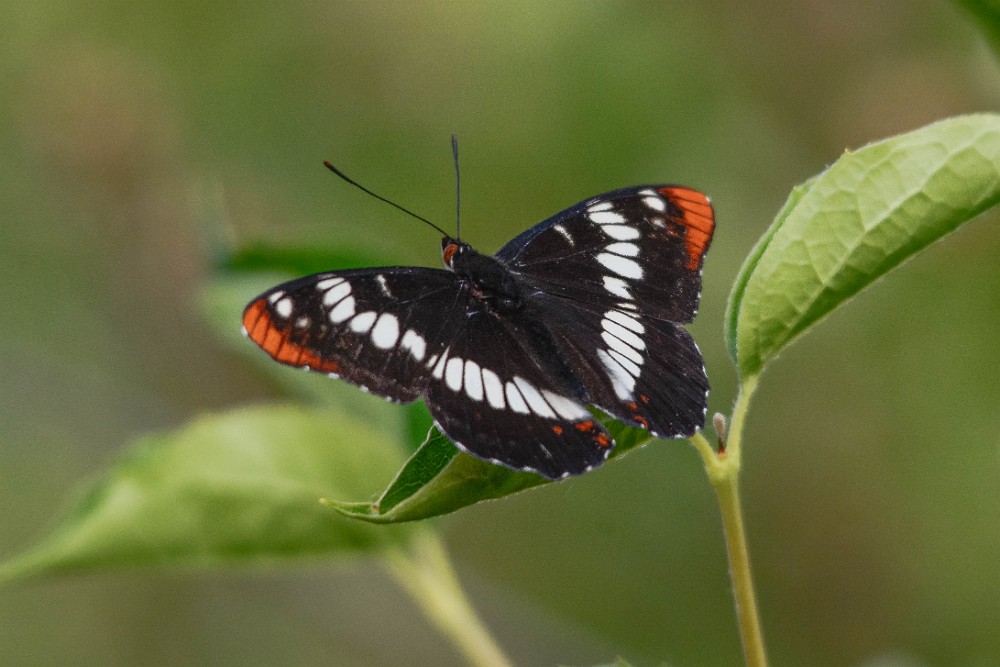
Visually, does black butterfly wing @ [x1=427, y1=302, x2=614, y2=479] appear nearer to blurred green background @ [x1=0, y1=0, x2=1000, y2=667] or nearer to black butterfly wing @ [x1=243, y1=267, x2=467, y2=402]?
black butterfly wing @ [x1=243, y1=267, x2=467, y2=402]

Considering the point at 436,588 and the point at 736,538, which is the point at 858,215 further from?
the point at 436,588

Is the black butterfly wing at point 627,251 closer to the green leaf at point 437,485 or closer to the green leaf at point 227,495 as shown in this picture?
the green leaf at point 227,495

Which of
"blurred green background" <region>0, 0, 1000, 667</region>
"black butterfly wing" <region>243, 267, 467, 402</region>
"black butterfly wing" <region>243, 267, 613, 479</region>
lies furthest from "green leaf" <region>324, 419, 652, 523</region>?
"blurred green background" <region>0, 0, 1000, 667</region>

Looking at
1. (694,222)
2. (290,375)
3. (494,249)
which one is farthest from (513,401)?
(494,249)

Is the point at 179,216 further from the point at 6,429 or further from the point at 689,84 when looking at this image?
the point at 689,84

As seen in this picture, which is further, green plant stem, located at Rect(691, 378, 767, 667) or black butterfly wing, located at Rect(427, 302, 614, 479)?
black butterfly wing, located at Rect(427, 302, 614, 479)

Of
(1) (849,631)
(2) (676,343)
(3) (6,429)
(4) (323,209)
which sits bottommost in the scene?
(1) (849,631)

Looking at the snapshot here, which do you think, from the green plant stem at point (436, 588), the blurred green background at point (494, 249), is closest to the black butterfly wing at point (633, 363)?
the green plant stem at point (436, 588)

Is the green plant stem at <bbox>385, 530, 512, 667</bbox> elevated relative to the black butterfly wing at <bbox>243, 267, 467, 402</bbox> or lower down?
lower down

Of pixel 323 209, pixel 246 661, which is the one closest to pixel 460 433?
pixel 323 209
